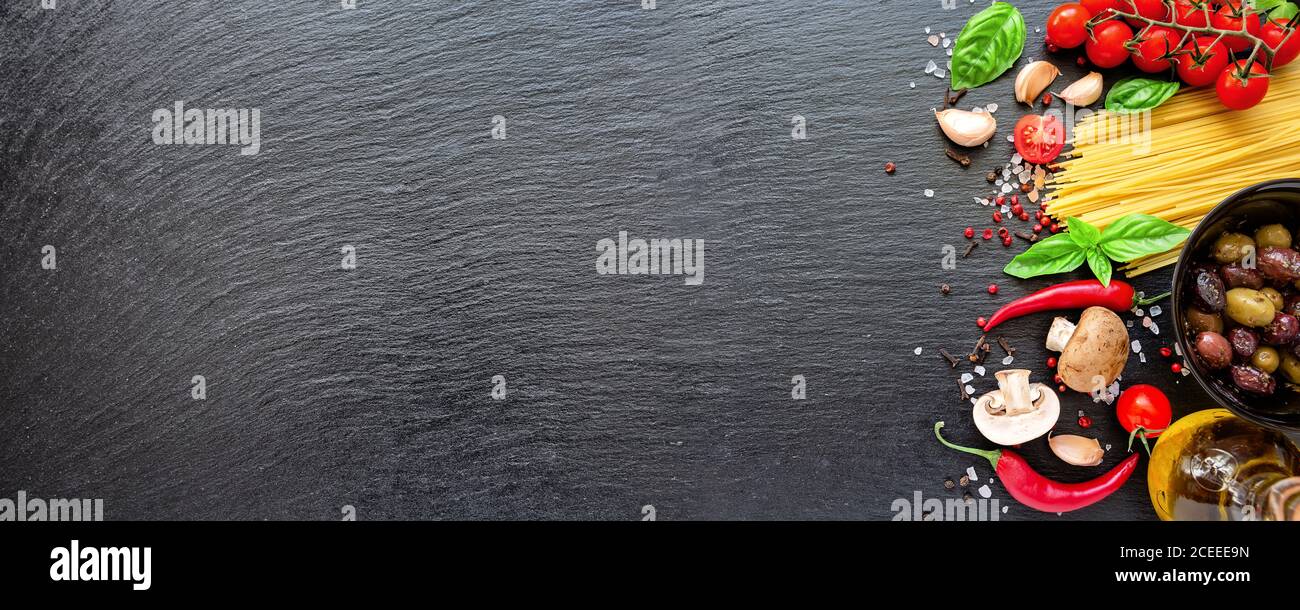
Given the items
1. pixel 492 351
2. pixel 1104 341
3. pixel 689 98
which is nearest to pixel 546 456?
pixel 492 351

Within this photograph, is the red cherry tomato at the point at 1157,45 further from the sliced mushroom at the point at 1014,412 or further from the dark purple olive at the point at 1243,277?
the sliced mushroom at the point at 1014,412

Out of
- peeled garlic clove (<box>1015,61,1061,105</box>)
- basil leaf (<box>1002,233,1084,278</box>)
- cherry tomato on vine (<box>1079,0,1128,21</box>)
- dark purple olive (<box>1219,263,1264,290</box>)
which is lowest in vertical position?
dark purple olive (<box>1219,263,1264,290</box>)

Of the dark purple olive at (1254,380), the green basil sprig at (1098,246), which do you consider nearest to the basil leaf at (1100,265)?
the green basil sprig at (1098,246)

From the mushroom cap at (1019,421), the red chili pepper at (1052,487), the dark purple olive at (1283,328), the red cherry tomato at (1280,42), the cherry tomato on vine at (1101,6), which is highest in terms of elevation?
the cherry tomato on vine at (1101,6)

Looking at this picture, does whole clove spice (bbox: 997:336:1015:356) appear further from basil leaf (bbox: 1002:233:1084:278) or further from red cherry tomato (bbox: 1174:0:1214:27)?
red cherry tomato (bbox: 1174:0:1214:27)

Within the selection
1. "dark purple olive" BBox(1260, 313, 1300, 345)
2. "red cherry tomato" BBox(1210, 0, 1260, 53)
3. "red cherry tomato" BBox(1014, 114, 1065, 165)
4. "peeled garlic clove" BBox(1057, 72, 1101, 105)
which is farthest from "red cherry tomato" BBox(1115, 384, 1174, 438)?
"red cherry tomato" BBox(1210, 0, 1260, 53)

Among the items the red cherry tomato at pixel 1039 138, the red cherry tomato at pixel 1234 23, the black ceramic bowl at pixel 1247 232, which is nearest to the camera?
the black ceramic bowl at pixel 1247 232
